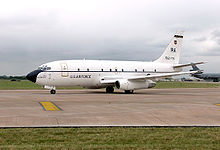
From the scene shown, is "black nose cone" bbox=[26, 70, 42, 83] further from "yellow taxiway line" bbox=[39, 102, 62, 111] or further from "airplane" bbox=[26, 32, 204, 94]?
"yellow taxiway line" bbox=[39, 102, 62, 111]

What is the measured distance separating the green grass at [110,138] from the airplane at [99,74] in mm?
21154

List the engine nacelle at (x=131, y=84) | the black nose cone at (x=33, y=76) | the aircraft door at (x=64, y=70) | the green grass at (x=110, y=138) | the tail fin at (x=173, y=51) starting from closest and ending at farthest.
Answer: the green grass at (x=110, y=138) < the black nose cone at (x=33, y=76) < the aircraft door at (x=64, y=70) < the engine nacelle at (x=131, y=84) < the tail fin at (x=173, y=51)

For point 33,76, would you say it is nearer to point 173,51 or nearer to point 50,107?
point 50,107

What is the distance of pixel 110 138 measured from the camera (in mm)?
8375

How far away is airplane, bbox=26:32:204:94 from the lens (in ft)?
100

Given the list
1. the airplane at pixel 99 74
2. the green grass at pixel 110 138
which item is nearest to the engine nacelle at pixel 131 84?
the airplane at pixel 99 74

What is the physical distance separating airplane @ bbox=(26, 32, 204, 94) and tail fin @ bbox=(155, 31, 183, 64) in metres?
1.46

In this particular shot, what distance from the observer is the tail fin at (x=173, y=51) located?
39.8 metres

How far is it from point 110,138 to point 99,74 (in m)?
24.8

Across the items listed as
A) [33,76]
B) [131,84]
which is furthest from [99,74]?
[33,76]

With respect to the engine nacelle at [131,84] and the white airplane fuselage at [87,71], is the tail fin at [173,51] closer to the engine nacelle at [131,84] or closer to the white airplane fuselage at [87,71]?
the white airplane fuselage at [87,71]

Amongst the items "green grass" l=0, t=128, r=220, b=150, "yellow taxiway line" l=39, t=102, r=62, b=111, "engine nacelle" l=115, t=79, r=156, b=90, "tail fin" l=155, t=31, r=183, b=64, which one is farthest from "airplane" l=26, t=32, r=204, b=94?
"green grass" l=0, t=128, r=220, b=150

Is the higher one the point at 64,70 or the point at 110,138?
the point at 64,70

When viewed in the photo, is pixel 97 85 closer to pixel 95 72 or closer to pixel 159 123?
pixel 95 72
